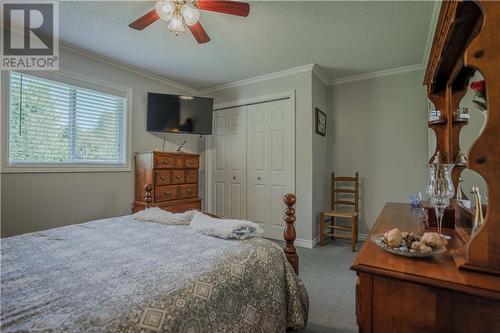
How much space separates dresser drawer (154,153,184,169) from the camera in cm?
322

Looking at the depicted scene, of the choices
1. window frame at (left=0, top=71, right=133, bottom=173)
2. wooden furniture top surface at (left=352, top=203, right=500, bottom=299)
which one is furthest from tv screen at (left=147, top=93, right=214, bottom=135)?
wooden furniture top surface at (left=352, top=203, right=500, bottom=299)

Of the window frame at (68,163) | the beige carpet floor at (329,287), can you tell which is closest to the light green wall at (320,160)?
the beige carpet floor at (329,287)

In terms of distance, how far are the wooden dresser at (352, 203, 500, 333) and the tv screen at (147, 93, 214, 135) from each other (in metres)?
3.28

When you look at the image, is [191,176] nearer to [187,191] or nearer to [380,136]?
[187,191]

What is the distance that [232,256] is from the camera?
1.29 metres

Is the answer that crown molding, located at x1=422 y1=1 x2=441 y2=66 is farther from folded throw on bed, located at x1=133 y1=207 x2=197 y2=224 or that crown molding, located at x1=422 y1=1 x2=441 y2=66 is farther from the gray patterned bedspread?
folded throw on bed, located at x1=133 y1=207 x2=197 y2=224

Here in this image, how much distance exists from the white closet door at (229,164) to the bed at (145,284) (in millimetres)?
2454

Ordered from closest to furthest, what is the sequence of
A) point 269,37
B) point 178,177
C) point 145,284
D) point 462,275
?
point 462,275
point 145,284
point 269,37
point 178,177

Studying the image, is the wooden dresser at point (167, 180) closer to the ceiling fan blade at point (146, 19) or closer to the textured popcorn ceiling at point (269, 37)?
the textured popcorn ceiling at point (269, 37)

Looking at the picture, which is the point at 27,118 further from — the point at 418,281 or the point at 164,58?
the point at 418,281

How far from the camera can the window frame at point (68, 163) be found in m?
2.41

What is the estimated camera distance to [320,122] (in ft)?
12.2

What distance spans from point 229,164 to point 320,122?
5.23ft

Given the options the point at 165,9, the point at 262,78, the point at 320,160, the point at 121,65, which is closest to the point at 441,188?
the point at 165,9
